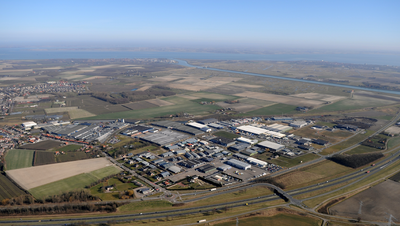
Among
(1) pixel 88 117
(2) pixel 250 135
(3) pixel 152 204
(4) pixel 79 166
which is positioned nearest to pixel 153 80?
(1) pixel 88 117

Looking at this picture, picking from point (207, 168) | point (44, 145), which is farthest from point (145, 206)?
point (44, 145)

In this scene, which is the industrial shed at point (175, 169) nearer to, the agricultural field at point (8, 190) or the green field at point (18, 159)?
the agricultural field at point (8, 190)

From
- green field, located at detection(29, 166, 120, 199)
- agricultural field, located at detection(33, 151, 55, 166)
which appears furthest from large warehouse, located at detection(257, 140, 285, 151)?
agricultural field, located at detection(33, 151, 55, 166)

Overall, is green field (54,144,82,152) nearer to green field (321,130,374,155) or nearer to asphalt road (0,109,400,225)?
asphalt road (0,109,400,225)

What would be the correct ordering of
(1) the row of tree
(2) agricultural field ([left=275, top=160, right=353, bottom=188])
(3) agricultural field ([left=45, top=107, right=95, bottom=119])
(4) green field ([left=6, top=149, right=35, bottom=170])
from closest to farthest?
1. (1) the row of tree
2. (2) agricultural field ([left=275, top=160, right=353, bottom=188])
3. (4) green field ([left=6, top=149, right=35, bottom=170])
4. (3) agricultural field ([left=45, top=107, right=95, bottom=119])

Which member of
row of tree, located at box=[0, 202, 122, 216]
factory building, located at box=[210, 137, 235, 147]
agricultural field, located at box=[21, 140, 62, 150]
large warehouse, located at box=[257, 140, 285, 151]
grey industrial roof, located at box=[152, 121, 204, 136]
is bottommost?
row of tree, located at box=[0, 202, 122, 216]

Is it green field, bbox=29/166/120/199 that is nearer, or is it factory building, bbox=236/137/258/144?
green field, bbox=29/166/120/199

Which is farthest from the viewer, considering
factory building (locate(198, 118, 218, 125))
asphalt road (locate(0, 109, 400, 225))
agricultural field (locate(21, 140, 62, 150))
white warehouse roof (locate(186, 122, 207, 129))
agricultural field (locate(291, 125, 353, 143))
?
factory building (locate(198, 118, 218, 125))

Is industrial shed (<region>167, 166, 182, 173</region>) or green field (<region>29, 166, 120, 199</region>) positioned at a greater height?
industrial shed (<region>167, 166, 182, 173</region>)
